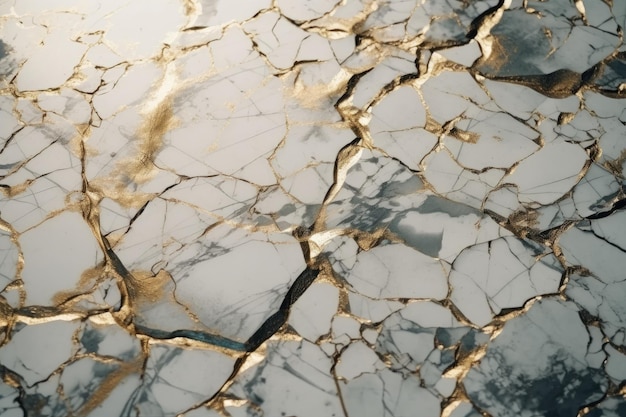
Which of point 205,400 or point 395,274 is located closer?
point 205,400

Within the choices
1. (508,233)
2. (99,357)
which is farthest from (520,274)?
(99,357)

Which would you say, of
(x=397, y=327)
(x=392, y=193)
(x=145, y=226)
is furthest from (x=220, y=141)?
(x=397, y=327)

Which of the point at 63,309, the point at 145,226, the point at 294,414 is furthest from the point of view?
the point at 145,226

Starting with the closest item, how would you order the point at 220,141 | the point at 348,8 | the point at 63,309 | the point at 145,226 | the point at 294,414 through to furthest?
the point at 294,414, the point at 63,309, the point at 145,226, the point at 220,141, the point at 348,8

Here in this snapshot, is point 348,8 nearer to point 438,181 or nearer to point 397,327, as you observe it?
point 438,181

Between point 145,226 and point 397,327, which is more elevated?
point 145,226

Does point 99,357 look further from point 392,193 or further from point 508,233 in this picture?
point 508,233

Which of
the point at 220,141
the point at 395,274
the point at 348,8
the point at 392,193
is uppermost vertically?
the point at 348,8
